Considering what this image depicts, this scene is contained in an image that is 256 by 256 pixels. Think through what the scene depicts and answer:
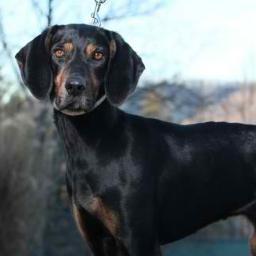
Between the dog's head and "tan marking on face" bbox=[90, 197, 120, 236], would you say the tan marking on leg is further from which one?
the dog's head

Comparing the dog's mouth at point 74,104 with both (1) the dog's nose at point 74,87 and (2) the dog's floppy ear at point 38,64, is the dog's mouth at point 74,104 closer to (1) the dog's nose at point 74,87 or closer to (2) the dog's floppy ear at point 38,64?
(1) the dog's nose at point 74,87

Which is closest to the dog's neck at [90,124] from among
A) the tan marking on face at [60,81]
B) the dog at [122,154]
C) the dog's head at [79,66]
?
the dog at [122,154]

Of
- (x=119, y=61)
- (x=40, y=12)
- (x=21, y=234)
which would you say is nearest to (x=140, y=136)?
(x=119, y=61)

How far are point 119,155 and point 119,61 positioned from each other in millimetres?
625

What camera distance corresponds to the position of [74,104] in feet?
15.2

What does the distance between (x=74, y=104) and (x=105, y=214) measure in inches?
30.5

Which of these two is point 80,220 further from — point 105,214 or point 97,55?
point 97,55

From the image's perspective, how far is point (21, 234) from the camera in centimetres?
1066

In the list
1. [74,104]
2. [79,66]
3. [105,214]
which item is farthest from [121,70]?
[105,214]

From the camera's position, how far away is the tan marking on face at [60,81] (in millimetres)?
4660

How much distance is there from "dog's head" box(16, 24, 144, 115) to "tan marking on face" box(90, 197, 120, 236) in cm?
61

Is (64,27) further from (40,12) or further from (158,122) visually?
(40,12)

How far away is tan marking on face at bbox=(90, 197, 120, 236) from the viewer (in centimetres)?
488

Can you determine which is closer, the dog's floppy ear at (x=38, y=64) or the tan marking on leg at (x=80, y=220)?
the dog's floppy ear at (x=38, y=64)
